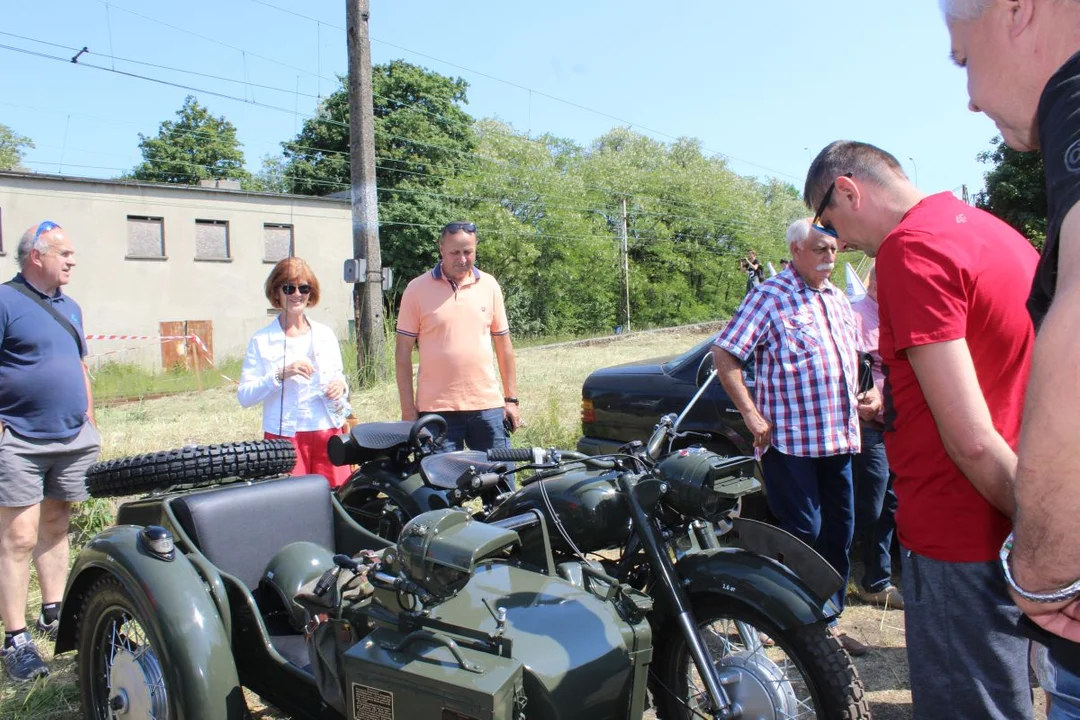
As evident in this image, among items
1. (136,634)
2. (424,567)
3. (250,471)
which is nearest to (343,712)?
(424,567)

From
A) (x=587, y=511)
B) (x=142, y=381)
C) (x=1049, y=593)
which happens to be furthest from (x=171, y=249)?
(x=1049, y=593)

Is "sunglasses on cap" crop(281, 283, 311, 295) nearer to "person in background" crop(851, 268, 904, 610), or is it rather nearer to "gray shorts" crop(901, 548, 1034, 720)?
"person in background" crop(851, 268, 904, 610)

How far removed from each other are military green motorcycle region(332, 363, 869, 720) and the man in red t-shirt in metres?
0.36

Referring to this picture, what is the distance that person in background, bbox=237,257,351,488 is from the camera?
4.26m

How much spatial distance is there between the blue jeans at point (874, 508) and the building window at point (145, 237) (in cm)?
A: 3168

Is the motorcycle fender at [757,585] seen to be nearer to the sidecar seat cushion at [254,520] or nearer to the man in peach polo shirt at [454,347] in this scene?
the sidecar seat cushion at [254,520]

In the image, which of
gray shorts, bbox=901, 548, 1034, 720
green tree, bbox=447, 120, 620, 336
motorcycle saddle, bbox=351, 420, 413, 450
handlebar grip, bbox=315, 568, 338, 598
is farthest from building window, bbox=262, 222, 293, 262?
gray shorts, bbox=901, 548, 1034, 720

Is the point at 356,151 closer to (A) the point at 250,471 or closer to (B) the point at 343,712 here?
(A) the point at 250,471

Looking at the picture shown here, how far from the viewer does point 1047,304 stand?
120 centimetres

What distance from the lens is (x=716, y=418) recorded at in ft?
16.3

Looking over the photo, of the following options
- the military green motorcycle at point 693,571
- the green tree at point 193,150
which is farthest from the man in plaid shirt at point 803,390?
the green tree at point 193,150

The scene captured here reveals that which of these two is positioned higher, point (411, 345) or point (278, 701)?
point (411, 345)

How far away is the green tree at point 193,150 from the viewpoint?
177ft

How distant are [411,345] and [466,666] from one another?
3.11m
